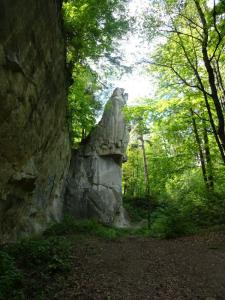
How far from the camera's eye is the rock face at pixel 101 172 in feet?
59.9

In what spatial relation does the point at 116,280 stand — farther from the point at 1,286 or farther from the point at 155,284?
the point at 1,286

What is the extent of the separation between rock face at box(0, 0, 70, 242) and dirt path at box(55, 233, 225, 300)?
9.23 feet

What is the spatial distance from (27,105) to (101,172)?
492 inches

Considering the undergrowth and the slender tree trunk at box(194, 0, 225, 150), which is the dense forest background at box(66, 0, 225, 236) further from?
the undergrowth

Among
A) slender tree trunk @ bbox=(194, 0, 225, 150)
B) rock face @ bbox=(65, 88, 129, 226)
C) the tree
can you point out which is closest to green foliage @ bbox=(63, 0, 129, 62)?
the tree

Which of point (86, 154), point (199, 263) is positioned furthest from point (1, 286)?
point (86, 154)

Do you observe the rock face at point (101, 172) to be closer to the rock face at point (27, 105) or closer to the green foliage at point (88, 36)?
the green foliage at point (88, 36)

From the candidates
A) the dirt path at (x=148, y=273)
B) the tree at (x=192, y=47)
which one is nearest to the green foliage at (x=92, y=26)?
the tree at (x=192, y=47)

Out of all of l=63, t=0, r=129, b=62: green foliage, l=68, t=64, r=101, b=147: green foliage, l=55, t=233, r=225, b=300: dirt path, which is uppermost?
l=63, t=0, r=129, b=62: green foliage

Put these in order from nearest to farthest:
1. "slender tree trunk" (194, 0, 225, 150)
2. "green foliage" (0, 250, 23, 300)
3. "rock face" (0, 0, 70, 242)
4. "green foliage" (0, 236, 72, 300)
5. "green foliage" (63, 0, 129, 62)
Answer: "green foliage" (0, 250, 23, 300) → "green foliage" (0, 236, 72, 300) → "rock face" (0, 0, 70, 242) → "slender tree trunk" (194, 0, 225, 150) → "green foliage" (63, 0, 129, 62)

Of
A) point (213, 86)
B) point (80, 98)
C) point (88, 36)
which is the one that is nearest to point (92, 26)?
point (88, 36)

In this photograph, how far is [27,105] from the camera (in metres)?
7.85

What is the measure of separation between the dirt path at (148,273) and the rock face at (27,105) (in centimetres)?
281

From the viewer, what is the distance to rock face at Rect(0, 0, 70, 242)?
6230 millimetres
